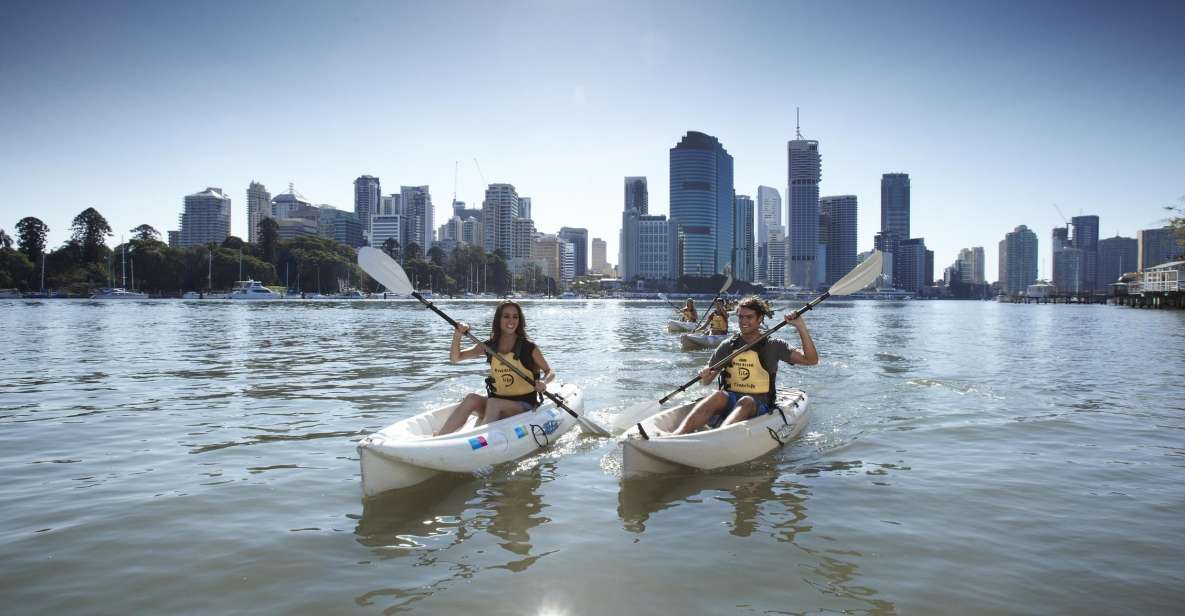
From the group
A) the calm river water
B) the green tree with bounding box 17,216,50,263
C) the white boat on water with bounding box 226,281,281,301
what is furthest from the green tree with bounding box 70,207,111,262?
the calm river water

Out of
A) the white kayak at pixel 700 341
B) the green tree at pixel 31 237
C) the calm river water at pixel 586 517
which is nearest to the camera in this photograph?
the calm river water at pixel 586 517

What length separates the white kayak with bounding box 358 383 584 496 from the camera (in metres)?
6.48

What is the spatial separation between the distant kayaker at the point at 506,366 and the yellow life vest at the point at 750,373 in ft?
8.49

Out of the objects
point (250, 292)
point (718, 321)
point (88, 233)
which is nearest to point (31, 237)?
point (88, 233)

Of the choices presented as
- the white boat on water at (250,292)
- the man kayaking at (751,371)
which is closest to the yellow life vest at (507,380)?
the man kayaking at (751,371)

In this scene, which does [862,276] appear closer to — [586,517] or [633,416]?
[633,416]

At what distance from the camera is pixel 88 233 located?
100 m

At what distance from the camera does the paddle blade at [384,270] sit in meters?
9.44

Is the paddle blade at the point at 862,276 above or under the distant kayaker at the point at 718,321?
above

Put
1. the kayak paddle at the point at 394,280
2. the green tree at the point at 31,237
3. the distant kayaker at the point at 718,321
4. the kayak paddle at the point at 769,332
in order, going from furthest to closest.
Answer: the green tree at the point at 31,237 → the distant kayaker at the point at 718,321 → the kayak paddle at the point at 394,280 → the kayak paddle at the point at 769,332

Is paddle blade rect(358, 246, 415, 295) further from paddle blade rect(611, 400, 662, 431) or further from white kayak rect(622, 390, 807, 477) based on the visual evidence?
white kayak rect(622, 390, 807, 477)

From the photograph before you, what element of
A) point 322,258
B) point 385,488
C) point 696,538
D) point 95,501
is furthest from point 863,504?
point 322,258

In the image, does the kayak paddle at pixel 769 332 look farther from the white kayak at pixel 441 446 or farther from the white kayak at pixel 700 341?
the white kayak at pixel 700 341

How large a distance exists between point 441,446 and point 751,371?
4.19 m
